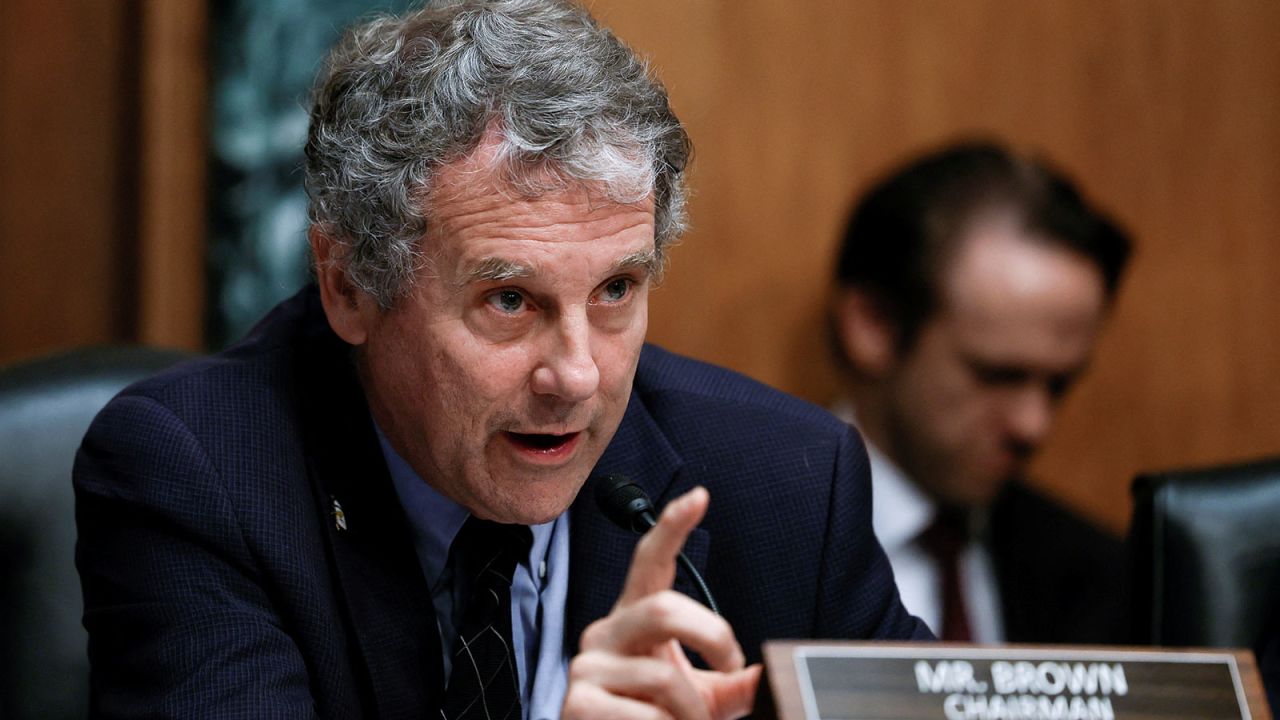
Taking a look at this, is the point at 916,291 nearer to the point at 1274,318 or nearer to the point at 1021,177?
the point at 1021,177

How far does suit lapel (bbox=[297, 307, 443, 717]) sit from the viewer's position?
1.57 metres

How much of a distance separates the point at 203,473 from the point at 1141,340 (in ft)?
7.85

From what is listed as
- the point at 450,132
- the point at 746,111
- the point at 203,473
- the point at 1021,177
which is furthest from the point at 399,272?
the point at 1021,177

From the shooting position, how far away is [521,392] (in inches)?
58.0

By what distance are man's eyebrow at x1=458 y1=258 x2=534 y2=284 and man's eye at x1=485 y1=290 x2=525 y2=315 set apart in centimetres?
2

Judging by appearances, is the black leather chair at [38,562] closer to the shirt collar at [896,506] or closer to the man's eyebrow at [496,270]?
the man's eyebrow at [496,270]

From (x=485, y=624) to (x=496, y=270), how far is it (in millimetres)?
398

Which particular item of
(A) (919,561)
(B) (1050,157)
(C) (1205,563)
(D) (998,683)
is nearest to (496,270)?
(D) (998,683)

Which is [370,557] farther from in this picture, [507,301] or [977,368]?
[977,368]

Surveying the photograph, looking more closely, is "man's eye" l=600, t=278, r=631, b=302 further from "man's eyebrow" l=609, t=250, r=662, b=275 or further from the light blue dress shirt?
the light blue dress shirt

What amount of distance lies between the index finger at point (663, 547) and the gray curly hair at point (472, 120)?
1.35 ft

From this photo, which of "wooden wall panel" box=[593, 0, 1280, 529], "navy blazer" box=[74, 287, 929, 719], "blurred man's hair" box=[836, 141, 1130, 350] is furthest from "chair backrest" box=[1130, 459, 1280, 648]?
"wooden wall panel" box=[593, 0, 1280, 529]

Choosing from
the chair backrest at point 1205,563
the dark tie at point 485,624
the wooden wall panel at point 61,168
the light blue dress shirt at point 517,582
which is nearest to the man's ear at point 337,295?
the light blue dress shirt at point 517,582

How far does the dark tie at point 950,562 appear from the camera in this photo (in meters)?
2.82
